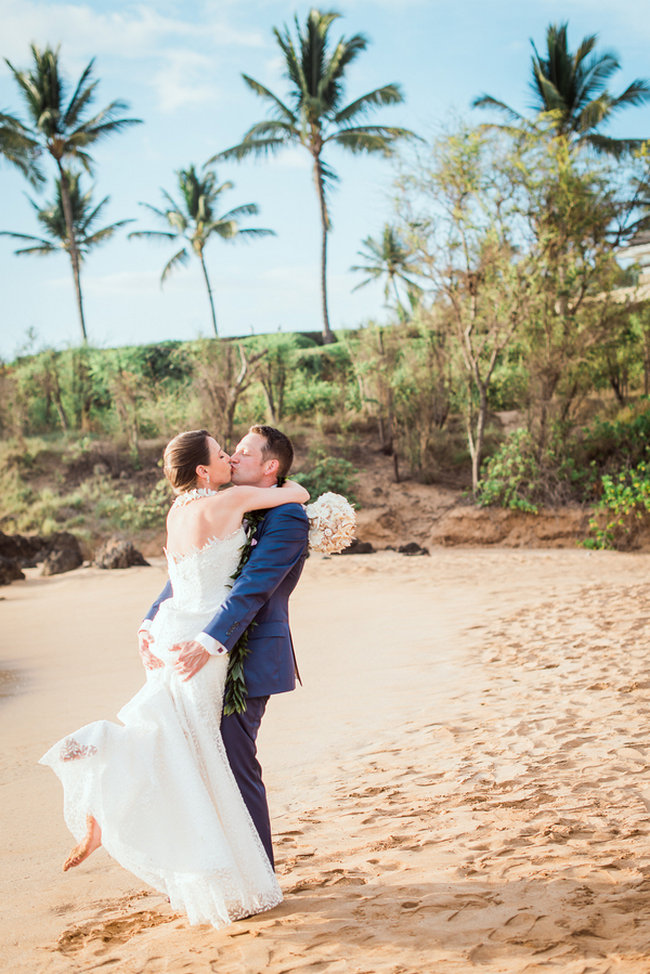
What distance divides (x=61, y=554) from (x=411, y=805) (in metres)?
11.6

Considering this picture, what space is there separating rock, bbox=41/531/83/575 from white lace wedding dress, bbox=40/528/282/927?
12034 millimetres

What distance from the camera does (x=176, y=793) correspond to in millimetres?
2822

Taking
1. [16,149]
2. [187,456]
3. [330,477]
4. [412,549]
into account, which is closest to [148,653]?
[187,456]

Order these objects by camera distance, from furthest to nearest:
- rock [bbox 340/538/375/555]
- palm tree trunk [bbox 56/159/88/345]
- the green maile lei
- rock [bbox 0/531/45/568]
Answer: palm tree trunk [bbox 56/159/88/345], rock [bbox 0/531/45/568], rock [bbox 340/538/375/555], the green maile lei

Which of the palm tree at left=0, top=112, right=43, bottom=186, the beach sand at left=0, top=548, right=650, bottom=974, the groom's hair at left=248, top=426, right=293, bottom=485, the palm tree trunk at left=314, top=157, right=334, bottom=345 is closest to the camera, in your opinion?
the beach sand at left=0, top=548, right=650, bottom=974

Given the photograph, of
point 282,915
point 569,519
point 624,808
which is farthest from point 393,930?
point 569,519

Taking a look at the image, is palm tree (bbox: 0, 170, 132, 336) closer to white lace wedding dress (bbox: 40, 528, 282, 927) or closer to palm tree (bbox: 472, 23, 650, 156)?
palm tree (bbox: 472, 23, 650, 156)

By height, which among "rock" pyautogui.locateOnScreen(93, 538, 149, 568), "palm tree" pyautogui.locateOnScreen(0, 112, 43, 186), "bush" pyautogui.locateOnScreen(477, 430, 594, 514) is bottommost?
"rock" pyautogui.locateOnScreen(93, 538, 149, 568)

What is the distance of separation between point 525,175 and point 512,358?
18.1 ft

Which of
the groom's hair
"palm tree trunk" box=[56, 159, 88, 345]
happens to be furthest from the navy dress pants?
"palm tree trunk" box=[56, 159, 88, 345]

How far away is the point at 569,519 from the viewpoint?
51.1ft

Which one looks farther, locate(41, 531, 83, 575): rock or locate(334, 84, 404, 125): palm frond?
locate(334, 84, 404, 125): palm frond

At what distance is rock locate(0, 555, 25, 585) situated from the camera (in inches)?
528

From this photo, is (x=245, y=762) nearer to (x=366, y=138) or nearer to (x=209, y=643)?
(x=209, y=643)
